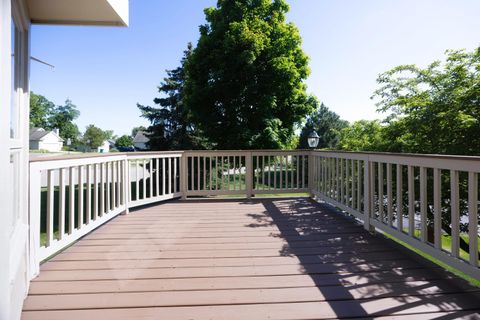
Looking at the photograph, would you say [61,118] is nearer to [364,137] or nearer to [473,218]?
[364,137]

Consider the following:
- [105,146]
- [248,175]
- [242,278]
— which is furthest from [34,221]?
[105,146]

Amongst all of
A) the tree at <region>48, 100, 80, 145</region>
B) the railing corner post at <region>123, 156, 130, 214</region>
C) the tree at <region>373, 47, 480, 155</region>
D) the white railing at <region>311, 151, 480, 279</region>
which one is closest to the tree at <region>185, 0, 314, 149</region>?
the tree at <region>373, 47, 480, 155</region>

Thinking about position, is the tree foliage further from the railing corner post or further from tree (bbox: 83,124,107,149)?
the railing corner post

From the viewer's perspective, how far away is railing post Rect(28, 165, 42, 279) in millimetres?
1990

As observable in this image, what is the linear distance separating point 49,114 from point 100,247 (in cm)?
6517

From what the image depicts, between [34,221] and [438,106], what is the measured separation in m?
5.88

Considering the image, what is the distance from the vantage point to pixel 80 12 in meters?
2.16

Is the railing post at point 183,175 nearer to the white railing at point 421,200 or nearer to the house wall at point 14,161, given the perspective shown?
the white railing at point 421,200

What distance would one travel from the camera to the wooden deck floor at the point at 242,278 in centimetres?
161

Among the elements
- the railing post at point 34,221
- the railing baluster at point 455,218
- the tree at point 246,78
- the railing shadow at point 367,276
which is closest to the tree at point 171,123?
the tree at point 246,78

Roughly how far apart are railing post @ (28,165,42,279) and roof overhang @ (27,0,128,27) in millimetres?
1062

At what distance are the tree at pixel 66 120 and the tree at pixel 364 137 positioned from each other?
60715 millimetres

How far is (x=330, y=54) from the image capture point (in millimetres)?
11828

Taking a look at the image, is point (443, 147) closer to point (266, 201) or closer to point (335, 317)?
point (266, 201)
